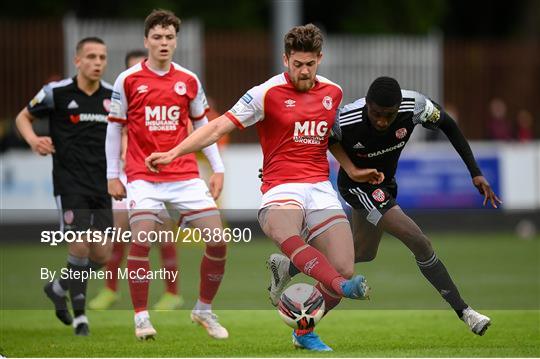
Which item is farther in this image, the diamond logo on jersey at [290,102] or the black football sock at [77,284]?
the black football sock at [77,284]

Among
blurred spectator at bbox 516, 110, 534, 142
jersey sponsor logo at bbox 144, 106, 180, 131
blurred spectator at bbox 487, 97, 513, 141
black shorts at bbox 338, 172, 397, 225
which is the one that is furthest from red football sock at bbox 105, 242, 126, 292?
blurred spectator at bbox 487, 97, 513, 141

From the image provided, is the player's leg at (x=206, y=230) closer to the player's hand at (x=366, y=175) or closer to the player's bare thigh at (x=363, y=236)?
the player's bare thigh at (x=363, y=236)

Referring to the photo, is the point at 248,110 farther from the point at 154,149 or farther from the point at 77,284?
the point at 77,284

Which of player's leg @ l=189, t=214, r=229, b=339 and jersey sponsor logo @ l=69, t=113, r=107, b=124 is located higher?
jersey sponsor logo @ l=69, t=113, r=107, b=124

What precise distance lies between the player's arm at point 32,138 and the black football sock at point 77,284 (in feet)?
3.12

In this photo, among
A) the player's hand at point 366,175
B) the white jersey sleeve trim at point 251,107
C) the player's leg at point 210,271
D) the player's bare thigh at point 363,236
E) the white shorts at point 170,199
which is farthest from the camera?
the player's leg at point 210,271

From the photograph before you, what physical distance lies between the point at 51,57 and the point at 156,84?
15.3 metres

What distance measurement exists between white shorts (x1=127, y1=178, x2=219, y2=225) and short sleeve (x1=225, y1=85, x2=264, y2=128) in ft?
3.78

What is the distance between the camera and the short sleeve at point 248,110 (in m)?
8.89

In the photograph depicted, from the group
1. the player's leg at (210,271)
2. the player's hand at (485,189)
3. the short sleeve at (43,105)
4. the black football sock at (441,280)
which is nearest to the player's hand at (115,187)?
the player's leg at (210,271)

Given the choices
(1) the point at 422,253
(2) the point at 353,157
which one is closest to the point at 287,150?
(2) the point at 353,157

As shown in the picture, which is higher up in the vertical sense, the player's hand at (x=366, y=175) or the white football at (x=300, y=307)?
the player's hand at (x=366, y=175)

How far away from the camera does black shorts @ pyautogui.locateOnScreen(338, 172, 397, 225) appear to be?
30.7ft

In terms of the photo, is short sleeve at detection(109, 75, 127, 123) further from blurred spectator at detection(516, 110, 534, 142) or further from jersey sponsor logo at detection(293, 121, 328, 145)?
blurred spectator at detection(516, 110, 534, 142)
